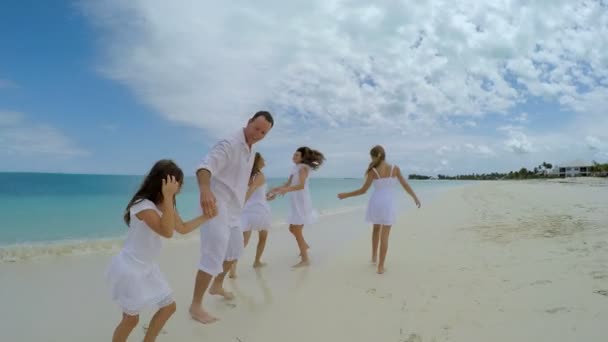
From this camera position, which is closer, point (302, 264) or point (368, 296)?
point (368, 296)

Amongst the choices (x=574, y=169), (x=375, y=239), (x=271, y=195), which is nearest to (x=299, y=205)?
(x=271, y=195)

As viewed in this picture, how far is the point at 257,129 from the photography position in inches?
136

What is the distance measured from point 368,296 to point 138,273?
265 centimetres

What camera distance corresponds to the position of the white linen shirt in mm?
3285

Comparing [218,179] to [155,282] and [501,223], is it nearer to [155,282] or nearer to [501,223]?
[155,282]

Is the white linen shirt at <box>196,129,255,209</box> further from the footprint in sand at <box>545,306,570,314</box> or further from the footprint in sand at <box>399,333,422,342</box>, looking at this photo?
the footprint in sand at <box>545,306,570,314</box>

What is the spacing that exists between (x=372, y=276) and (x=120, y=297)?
137 inches

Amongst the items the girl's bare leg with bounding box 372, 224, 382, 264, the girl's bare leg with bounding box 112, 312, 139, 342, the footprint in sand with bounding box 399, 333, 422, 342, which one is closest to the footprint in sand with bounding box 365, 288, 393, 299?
the footprint in sand with bounding box 399, 333, 422, 342

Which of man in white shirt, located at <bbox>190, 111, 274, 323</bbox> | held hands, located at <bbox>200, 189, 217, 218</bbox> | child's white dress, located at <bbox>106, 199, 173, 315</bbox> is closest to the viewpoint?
child's white dress, located at <bbox>106, 199, 173, 315</bbox>

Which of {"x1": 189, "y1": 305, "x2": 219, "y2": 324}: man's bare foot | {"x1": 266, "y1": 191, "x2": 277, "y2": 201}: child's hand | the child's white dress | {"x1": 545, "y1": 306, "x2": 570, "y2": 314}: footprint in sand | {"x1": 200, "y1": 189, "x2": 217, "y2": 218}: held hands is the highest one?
{"x1": 200, "y1": 189, "x2": 217, "y2": 218}: held hands

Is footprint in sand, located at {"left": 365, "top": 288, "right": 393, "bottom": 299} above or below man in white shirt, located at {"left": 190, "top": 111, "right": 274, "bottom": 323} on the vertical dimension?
below

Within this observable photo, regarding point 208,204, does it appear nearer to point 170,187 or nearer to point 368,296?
point 170,187

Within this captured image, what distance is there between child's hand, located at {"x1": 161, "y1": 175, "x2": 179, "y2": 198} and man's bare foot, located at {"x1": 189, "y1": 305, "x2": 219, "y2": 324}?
5.10 ft

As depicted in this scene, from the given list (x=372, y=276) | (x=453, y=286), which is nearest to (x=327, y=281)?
(x=372, y=276)
